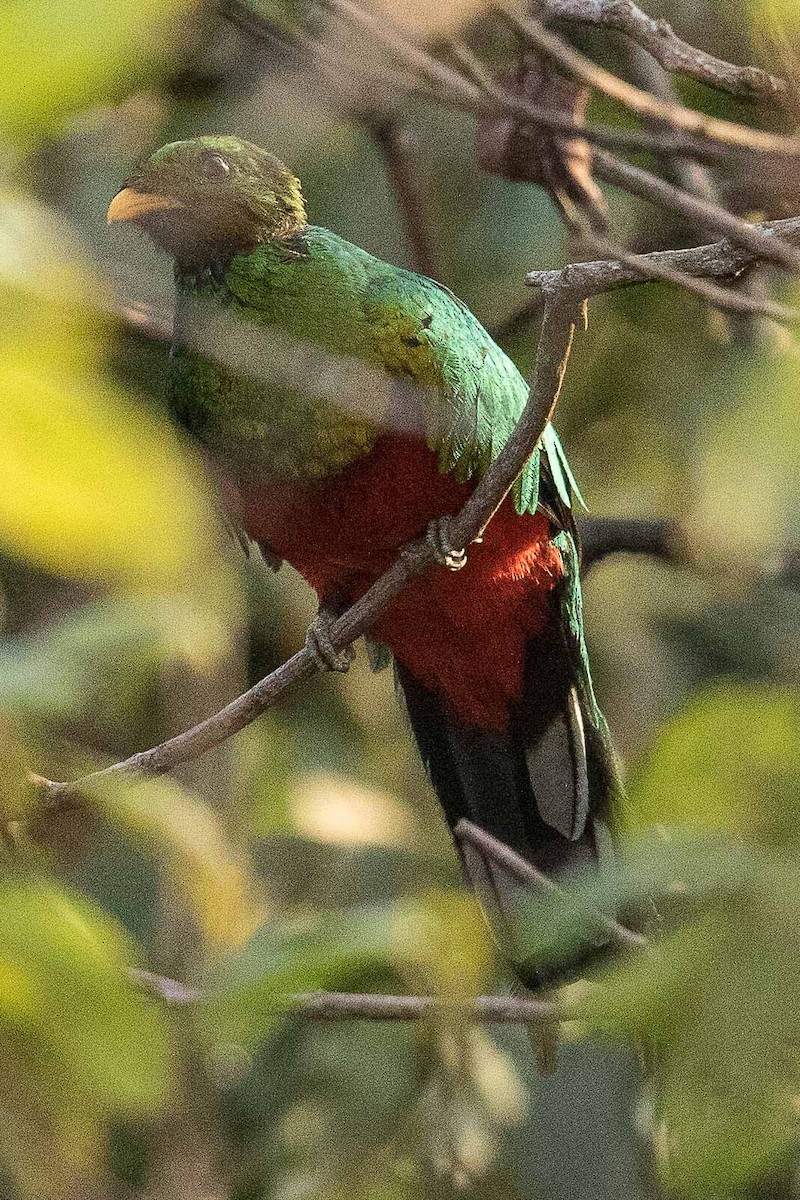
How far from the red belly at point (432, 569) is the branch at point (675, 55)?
84cm

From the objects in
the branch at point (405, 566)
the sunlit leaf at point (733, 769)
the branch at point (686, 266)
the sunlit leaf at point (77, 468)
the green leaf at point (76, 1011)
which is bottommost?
the branch at point (405, 566)

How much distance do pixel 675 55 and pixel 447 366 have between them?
69 centimetres

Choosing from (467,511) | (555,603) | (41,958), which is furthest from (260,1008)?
(555,603)

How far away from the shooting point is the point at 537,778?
3654 millimetres

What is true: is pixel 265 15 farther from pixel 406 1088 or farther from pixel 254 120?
pixel 406 1088

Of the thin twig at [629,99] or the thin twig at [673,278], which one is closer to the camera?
the thin twig at [673,278]

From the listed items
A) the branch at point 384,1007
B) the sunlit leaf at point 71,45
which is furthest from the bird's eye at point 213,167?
the sunlit leaf at point 71,45

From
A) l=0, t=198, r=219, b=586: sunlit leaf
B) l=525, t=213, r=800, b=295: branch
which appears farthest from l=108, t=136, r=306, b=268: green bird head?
l=0, t=198, r=219, b=586: sunlit leaf

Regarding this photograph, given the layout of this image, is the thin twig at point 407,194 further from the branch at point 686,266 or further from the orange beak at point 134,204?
the branch at point 686,266

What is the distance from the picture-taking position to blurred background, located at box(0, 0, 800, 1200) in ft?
3.32

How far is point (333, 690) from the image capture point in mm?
4680

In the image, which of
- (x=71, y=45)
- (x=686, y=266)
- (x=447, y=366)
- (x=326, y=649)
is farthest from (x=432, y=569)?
(x=71, y=45)

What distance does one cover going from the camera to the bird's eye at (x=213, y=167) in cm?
322

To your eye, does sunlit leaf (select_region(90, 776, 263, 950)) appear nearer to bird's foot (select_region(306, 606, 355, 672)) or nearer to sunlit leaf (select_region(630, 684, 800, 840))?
bird's foot (select_region(306, 606, 355, 672))
